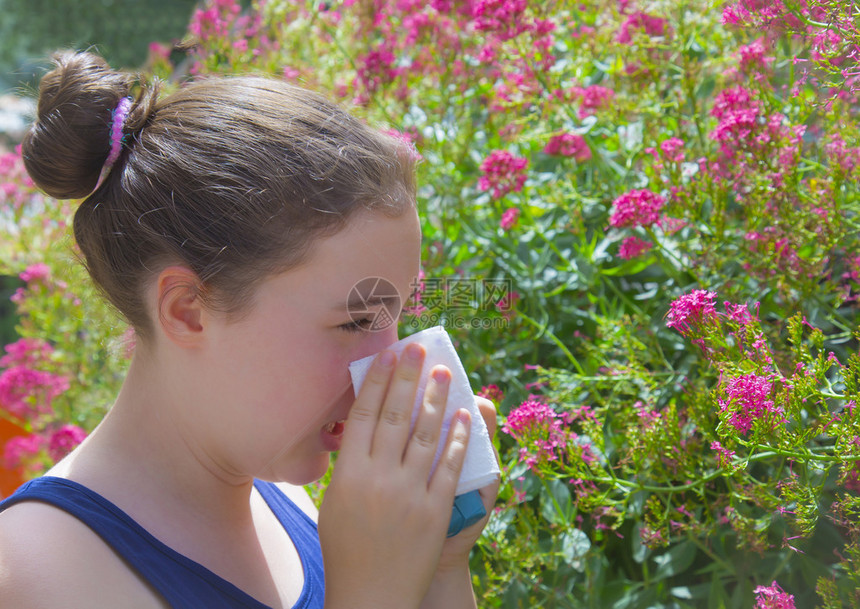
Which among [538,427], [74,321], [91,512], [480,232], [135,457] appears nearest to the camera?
[91,512]

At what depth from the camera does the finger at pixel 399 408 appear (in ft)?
3.08

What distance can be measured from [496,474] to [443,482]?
9 cm

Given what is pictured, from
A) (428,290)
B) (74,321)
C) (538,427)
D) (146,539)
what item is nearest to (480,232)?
(428,290)

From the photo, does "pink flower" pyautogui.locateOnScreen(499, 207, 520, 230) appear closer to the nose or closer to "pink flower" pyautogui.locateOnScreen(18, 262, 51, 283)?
the nose

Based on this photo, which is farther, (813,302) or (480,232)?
(480,232)

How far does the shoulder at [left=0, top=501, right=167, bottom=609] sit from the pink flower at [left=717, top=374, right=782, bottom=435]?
0.74m

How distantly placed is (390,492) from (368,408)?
0.11m

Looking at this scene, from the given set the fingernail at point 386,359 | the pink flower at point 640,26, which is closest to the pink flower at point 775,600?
the fingernail at point 386,359

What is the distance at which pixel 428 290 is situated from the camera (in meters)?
1.59

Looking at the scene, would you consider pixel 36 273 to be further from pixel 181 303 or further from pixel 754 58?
pixel 754 58

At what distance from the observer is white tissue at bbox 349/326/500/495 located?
98cm

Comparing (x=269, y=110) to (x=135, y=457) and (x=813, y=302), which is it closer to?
(x=135, y=457)

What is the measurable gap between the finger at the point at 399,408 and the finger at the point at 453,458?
0.19 feet

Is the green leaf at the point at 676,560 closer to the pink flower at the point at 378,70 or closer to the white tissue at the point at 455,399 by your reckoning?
the white tissue at the point at 455,399
